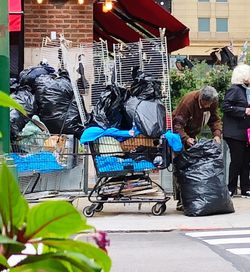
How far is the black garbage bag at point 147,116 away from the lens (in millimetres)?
7902

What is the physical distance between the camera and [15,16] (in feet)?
34.2

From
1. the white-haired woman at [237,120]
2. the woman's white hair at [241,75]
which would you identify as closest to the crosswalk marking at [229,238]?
the white-haired woman at [237,120]

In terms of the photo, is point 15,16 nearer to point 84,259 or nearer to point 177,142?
point 177,142

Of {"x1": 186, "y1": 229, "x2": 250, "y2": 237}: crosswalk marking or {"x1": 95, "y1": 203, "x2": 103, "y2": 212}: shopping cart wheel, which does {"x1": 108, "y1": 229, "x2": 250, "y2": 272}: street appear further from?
{"x1": 95, "y1": 203, "x2": 103, "y2": 212}: shopping cart wheel

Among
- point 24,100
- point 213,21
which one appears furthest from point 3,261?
point 213,21

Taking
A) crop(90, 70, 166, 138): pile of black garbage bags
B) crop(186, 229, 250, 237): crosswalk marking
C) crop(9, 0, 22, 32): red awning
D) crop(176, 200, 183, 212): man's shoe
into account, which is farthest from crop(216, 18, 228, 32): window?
crop(186, 229, 250, 237): crosswalk marking

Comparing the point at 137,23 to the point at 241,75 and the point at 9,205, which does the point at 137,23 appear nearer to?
the point at 241,75

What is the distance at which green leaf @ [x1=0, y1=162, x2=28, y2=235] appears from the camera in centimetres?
135

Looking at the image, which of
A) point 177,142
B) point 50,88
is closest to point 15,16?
point 50,88

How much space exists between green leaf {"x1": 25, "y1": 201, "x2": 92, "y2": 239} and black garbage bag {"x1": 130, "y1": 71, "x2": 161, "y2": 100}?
22.8 feet

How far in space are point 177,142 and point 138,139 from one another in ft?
1.59

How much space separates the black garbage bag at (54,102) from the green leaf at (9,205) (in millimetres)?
8393

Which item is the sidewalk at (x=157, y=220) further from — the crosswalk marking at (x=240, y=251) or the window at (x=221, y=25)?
the window at (x=221, y=25)

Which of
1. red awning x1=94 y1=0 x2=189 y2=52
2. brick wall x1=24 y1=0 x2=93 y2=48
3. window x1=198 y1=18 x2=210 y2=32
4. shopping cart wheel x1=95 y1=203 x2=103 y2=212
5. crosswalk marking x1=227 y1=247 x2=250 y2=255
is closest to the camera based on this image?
crosswalk marking x1=227 y1=247 x2=250 y2=255
